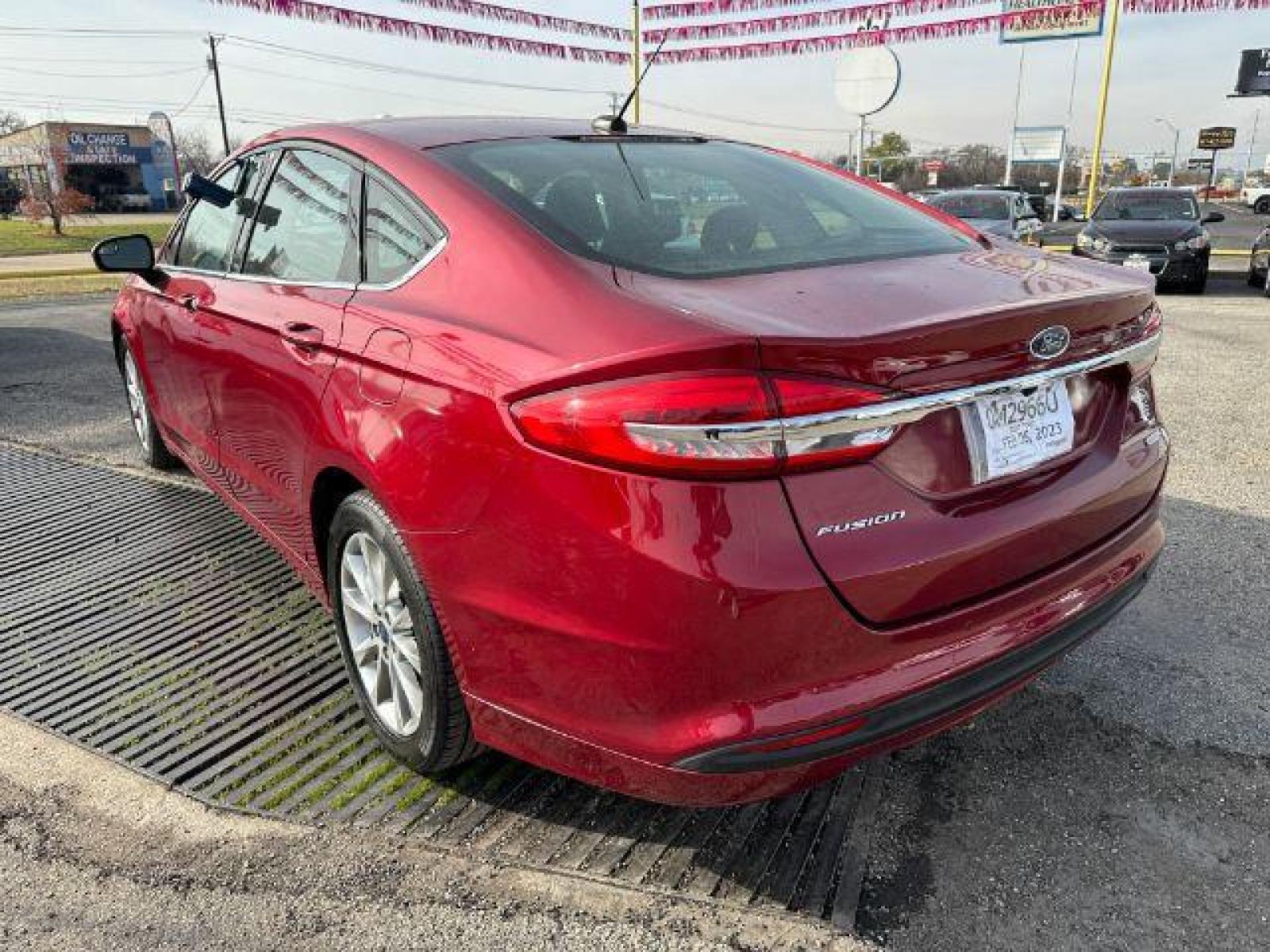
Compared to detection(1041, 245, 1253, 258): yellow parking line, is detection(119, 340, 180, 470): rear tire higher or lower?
higher

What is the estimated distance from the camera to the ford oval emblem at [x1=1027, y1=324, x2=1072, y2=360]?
1870 mm

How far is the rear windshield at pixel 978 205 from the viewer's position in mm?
13812

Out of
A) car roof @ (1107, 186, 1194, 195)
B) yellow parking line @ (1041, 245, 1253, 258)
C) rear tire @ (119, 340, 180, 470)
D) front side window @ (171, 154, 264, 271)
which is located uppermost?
front side window @ (171, 154, 264, 271)

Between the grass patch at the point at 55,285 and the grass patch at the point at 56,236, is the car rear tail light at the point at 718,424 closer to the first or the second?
the grass patch at the point at 55,285

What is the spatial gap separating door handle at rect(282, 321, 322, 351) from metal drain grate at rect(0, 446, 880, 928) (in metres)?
1.11

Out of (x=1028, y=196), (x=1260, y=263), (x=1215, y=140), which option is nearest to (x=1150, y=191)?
(x=1260, y=263)

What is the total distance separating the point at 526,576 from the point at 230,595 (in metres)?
2.23

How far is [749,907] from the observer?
79.4 inches

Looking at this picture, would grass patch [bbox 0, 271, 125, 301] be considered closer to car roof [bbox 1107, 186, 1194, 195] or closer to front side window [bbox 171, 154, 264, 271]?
front side window [bbox 171, 154, 264, 271]

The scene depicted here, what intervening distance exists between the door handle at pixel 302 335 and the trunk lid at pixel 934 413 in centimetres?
96

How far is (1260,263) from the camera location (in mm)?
13484

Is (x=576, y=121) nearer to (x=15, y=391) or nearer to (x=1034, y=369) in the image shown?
(x=1034, y=369)

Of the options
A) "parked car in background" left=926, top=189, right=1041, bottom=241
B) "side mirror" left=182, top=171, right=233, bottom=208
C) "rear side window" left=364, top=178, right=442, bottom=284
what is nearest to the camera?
"rear side window" left=364, top=178, right=442, bottom=284

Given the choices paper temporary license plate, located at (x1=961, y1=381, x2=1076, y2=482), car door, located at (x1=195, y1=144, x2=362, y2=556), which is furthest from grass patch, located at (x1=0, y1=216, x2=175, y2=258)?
paper temporary license plate, located at (x1=961, y1=381, x2=1076, y2=482)
